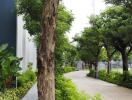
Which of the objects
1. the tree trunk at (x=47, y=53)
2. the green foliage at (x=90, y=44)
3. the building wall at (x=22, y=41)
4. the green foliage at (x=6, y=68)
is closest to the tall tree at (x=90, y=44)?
the green foliage at (x=90, y=44)

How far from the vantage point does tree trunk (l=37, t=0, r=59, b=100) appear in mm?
6941

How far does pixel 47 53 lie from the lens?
699 cm

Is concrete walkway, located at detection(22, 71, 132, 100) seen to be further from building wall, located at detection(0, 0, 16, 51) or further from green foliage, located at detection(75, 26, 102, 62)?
green foliage, located at detection(75, 26, 102, 62)

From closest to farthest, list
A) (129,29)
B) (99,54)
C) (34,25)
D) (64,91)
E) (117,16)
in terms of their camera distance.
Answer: (64,91), (34,25), (129,29), (117,16), (99,54)

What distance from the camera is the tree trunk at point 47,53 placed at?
6.94 m

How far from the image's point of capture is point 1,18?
693 inches

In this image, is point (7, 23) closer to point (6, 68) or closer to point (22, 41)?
point (6, 68)

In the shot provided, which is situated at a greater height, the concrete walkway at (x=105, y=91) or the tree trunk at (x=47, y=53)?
the tree trunk at (x=47, y=53)

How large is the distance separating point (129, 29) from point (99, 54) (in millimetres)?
20957

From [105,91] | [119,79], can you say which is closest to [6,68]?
[105,91]

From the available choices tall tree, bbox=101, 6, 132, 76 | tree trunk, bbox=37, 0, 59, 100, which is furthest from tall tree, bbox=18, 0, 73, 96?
tree trunk, bbox=37, 0, 59, 100

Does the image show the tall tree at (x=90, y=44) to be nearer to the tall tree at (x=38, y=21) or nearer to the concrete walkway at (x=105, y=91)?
the concrete walkway at (x=105, y=91)

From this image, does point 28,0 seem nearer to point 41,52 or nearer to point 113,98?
point 113,98

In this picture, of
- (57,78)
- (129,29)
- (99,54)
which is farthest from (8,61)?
(99,54)
